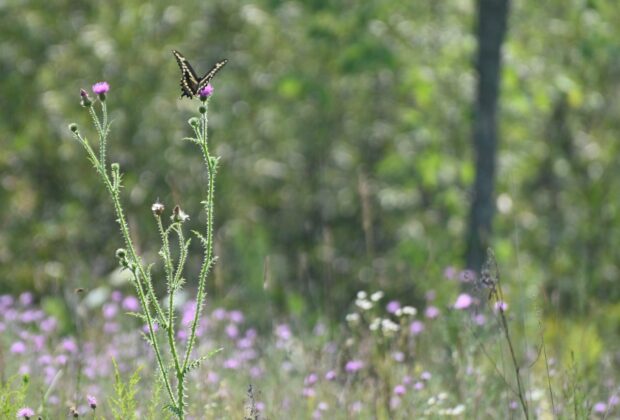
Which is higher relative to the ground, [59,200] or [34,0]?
[34,0]

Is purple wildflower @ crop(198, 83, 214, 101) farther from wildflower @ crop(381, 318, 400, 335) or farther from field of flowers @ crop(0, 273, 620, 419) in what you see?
wildflower @ crop(381, 318, 400, 335)

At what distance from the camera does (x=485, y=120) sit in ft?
19.8

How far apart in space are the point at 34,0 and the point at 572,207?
5111 millimetres

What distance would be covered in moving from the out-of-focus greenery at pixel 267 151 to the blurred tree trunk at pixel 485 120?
1.22 m

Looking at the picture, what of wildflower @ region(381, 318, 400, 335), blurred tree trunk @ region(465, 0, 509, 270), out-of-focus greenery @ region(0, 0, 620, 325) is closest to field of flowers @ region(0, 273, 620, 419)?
wildflower @ region(381, 318, 400, 335)

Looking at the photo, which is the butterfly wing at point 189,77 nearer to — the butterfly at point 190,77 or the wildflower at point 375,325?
the butterfly at point 190,77

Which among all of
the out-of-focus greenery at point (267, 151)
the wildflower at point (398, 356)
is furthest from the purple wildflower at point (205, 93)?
the out-of-focus greenery at point (267, 151)

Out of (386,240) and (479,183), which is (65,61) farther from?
(479,183)

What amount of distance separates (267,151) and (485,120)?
2975mm

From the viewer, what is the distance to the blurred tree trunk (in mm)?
5891

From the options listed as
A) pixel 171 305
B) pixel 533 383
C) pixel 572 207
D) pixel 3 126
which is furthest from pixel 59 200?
pixel 171 305

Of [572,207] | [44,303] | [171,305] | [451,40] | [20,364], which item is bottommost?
[171,305]

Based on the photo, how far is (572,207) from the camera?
9227 millimetres

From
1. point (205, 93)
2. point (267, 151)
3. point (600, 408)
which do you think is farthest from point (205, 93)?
point (267, 151)
